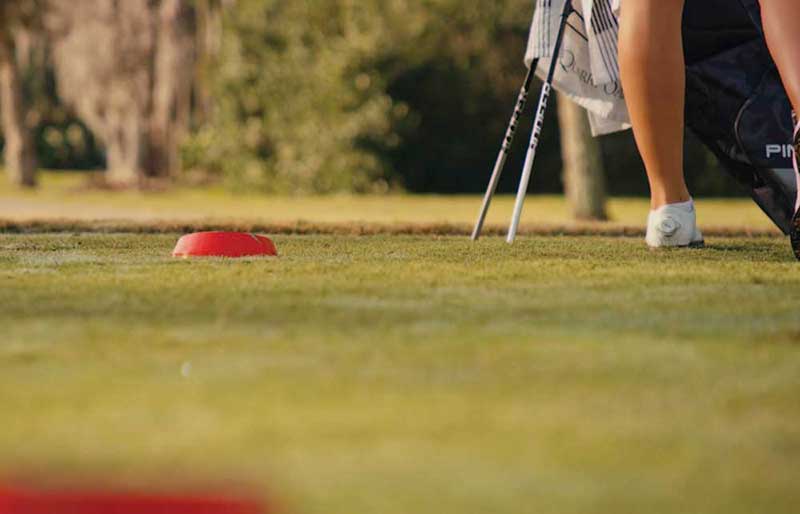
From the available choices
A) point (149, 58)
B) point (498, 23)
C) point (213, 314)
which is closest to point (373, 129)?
point (498, 23)

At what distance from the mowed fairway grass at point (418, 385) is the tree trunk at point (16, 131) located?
19361 millimetres

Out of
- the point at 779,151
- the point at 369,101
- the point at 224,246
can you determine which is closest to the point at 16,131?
the point at 369,101

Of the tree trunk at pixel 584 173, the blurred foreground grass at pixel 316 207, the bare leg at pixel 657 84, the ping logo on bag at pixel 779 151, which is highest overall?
the bare leg at pixel 657 84

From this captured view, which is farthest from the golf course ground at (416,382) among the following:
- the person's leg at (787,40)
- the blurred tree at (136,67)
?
the blurred tree at (136,67)

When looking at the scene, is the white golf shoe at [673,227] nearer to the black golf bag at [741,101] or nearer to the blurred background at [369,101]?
the black golf bag at [741,101]

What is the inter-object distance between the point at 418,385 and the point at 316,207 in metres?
14.0

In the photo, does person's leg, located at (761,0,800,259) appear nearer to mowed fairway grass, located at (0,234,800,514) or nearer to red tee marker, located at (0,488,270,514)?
mowed fairway grass, located at (0,234,800,514)

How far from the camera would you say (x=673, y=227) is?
599 cm

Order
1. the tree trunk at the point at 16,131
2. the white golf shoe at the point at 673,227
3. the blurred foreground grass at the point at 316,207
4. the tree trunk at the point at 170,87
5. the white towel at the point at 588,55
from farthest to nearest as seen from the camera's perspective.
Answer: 1. the tree trunk at the point at 170,87
2. the tree trunk at the point at 16,131
3. the blurred foreground grass at the point at 316,207
4. the white towel at the point at 588,55
5. the white golf shoe at the point at 673,227

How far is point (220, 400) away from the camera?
8.92ft

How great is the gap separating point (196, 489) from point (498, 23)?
19.5 meters

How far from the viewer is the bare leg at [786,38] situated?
5.47 meters

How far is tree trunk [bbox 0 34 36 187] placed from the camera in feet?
78.1

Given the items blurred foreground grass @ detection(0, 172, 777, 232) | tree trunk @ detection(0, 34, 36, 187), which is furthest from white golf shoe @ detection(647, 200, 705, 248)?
tree trunk @ detection(0, 34, 36, 187)
